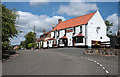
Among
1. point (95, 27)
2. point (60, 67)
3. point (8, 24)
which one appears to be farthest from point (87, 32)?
point (60, 67)

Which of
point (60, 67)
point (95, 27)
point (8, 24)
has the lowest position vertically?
point (60, 67)

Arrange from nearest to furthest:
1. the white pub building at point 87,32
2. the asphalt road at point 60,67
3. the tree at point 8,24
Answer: the asphalt road at point 60,67
the tree at point 8,24
the white pub building at point 87,32

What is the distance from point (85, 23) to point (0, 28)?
30.0m

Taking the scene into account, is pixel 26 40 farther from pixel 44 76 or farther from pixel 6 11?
pixel 44 76

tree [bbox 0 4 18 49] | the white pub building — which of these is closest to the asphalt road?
tree [bbox 0 4 18 49]

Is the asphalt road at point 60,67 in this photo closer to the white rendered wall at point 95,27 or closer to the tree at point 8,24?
the tree at point 8,24

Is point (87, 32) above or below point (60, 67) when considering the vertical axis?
above

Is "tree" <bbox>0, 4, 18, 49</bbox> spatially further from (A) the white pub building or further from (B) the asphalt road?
(A) the white pub building

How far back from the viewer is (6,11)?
1681cm

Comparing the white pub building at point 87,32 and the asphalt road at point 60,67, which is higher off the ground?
the white pub building at point 87,32

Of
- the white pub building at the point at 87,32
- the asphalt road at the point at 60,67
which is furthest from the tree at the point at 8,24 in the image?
the white pub building at the point at 87,32

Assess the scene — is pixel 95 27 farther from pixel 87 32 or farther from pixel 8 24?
pixel 8 24

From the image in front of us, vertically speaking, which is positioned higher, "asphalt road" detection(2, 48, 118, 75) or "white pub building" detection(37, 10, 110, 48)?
"white pub building" detection(37, 10, 110, 48)

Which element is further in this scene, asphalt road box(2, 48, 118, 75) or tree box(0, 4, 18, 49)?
tree box(0, 4, 18, 49)
